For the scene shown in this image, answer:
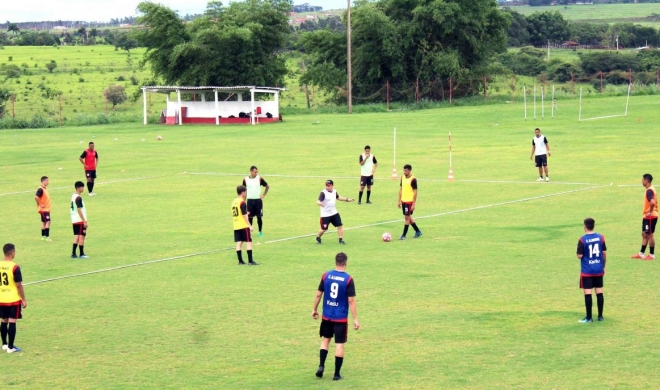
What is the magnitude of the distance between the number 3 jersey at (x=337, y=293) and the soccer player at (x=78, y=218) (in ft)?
37.5

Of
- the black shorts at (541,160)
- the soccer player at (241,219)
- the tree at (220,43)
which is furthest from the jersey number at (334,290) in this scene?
the tree at (220,43)

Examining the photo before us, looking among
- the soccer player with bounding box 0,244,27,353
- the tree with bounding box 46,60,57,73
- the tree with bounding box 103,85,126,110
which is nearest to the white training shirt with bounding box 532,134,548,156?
the soccer player with bounding box 0,244,27,353

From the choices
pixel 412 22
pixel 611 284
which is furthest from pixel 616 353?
pixel 412 22

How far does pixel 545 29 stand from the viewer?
555 feet

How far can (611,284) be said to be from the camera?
821 inches

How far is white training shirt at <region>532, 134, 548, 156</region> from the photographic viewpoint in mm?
38812

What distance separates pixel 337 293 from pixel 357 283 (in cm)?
723

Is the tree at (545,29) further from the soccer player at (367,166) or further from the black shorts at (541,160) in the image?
the soccer player at (367,166)

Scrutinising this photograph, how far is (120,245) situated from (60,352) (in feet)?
34.7

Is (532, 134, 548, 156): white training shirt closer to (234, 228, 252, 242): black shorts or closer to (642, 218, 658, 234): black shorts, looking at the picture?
(642, 218, 658, 234): black shorts

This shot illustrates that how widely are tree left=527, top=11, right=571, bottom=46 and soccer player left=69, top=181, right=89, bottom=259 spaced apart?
150828mm

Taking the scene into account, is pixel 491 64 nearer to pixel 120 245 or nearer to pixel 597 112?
pixel 597 112

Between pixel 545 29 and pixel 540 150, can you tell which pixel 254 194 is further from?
pixel 545 29

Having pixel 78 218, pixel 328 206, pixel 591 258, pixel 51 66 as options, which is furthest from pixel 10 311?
pixel 51 66
